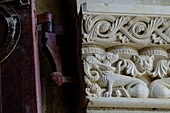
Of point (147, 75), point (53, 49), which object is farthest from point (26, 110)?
point (147, 75)

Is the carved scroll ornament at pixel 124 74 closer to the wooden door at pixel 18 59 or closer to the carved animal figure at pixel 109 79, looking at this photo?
the carved animal figure at pixel 109 79

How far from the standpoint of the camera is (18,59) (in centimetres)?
156

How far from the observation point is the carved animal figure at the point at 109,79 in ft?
5.15

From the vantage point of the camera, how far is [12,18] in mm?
1594

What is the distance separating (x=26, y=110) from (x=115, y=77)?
225mm

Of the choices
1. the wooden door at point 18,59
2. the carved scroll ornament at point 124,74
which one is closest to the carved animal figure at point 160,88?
the carved scroll ornament at point 124,74

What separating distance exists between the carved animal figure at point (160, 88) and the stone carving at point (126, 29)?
0.10m

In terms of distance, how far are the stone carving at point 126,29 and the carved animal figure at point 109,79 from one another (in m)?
0.06

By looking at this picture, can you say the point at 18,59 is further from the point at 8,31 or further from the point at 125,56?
the point at 125,56

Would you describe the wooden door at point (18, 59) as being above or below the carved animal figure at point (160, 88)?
above

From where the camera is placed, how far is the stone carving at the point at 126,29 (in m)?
1.61

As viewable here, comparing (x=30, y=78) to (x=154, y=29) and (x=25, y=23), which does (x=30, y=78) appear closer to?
(x=25, y=23)

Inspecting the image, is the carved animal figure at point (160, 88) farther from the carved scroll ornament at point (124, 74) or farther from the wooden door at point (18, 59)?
the wooden door at point (18, 59)

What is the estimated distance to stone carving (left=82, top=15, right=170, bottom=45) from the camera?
5.28 feet
